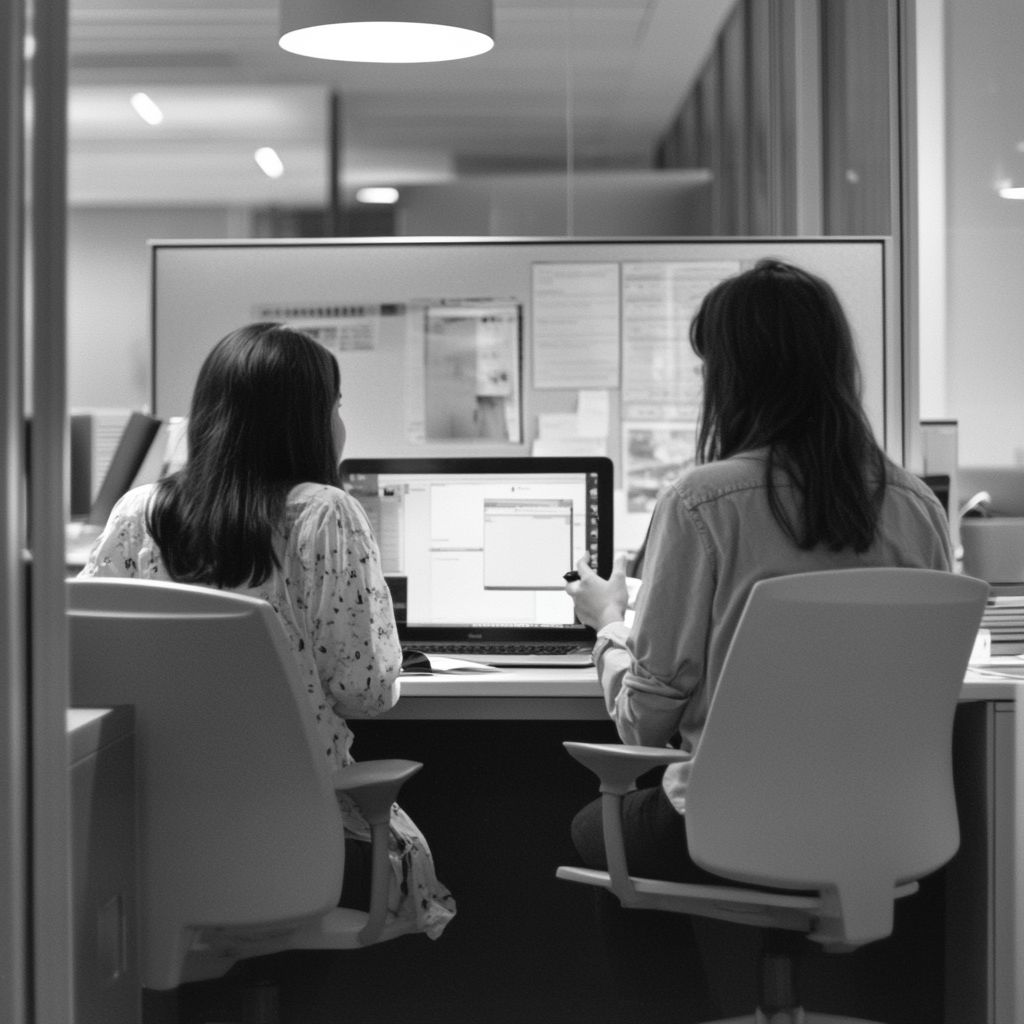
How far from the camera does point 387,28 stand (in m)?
2.44

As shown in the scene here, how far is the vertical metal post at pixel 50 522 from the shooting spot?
998 millimetres

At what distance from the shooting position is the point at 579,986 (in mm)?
2229

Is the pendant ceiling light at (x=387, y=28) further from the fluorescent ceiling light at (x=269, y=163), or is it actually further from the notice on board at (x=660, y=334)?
the fluorescent ceiling light at (x=269, y=163)

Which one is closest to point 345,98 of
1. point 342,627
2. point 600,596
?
point 600,596

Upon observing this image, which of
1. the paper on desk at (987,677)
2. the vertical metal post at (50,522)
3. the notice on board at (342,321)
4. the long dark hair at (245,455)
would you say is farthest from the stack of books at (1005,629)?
the vertical metal post at (50,522)

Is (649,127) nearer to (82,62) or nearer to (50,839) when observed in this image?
(82,62)

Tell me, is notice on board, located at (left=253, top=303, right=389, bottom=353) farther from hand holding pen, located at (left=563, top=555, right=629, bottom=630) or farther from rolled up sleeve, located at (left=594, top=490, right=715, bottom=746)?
rolled up sleeve, located at (left=594, top=490, right=715, bottom=746)

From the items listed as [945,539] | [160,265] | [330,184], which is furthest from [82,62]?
[945,539]

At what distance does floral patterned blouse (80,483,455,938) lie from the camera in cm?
161

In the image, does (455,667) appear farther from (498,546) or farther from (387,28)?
(387,28)

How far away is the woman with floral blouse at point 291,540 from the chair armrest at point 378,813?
2.5 inches

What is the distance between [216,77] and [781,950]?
14.9 feet

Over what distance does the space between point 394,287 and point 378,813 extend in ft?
4.13

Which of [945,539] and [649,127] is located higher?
[649,127]
